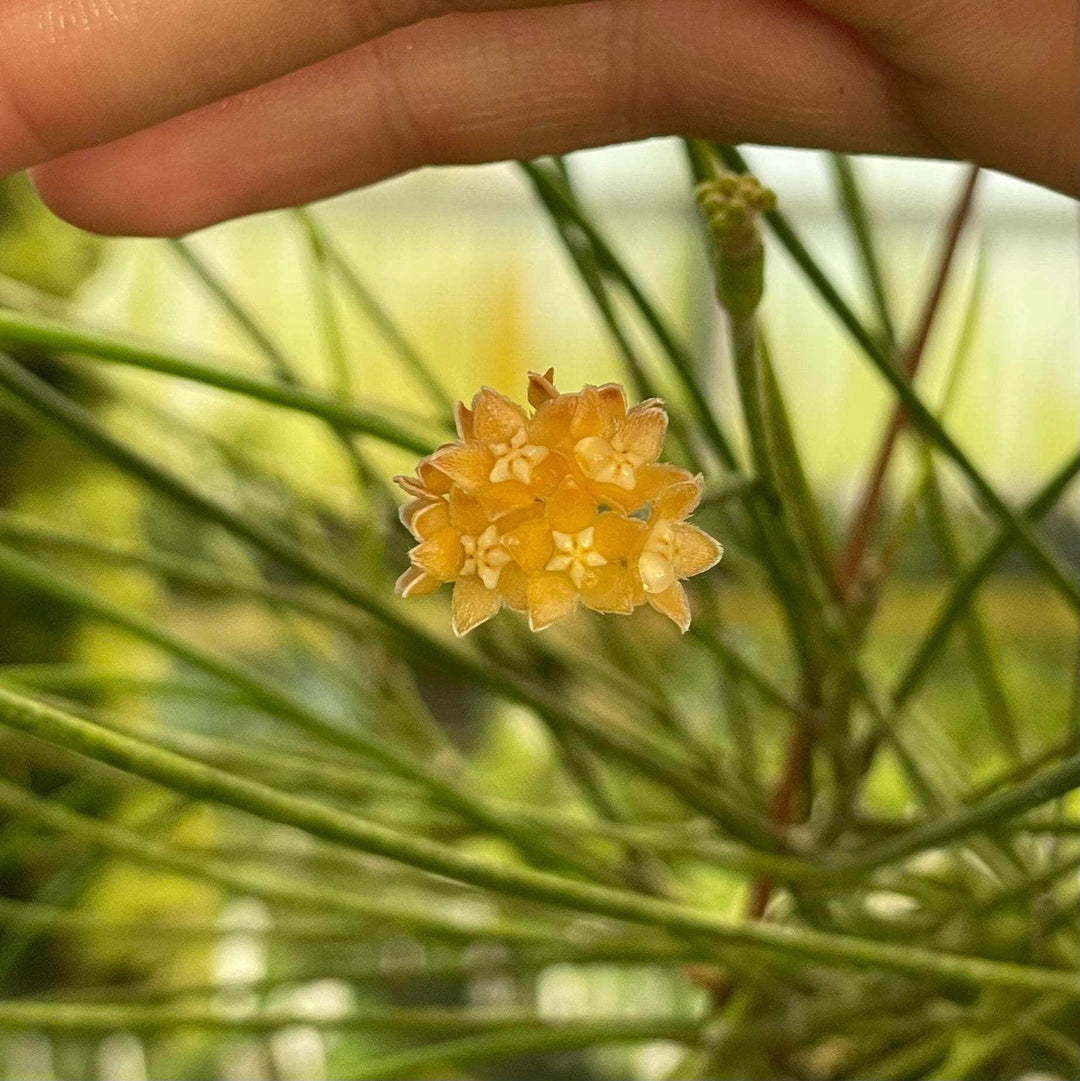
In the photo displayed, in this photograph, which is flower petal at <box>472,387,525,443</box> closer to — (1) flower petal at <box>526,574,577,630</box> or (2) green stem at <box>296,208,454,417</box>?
(1) flower petal at <box>526,574,577,630</box>

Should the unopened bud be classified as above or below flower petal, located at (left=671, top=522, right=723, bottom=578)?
above

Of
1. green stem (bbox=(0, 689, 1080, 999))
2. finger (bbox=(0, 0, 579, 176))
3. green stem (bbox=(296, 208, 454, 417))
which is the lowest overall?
green stem (bbox=(0, 689, 1080, 999))

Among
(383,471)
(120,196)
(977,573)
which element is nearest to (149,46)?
(120,196)

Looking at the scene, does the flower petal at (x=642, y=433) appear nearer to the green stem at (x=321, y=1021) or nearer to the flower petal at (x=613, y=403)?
the flower petal at (x=613, y=403)

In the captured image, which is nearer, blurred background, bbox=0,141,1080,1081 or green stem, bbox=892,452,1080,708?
green stem, bbox=892,452,1080,708

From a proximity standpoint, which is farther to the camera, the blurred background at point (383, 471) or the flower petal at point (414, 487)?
the blurred background at point (383, 471)

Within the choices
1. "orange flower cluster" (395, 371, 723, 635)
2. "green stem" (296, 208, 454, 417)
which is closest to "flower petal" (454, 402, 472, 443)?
"orange flower cluster" (395, 371, 723, 635)

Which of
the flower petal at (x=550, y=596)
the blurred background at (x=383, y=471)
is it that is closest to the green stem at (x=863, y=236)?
A: the blurred background at (x=383, y=471)
